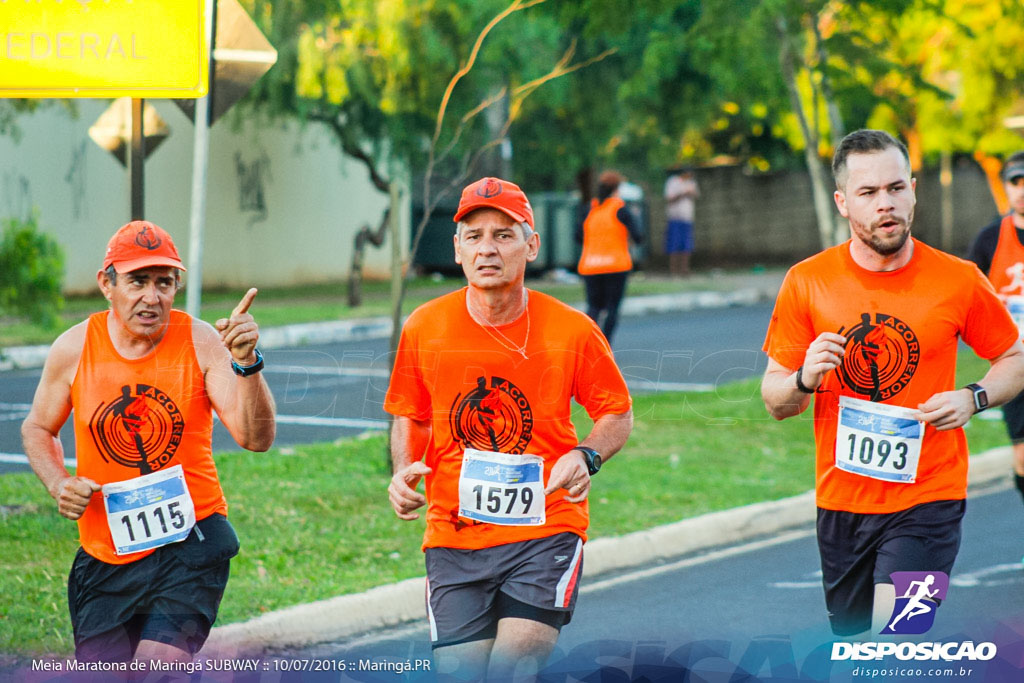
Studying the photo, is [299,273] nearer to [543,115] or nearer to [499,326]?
[543,115]

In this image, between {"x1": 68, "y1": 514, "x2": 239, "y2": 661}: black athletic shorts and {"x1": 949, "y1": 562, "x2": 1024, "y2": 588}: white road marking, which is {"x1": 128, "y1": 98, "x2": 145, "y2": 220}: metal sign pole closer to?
{"x1": 68, "y1": 514, "x2": 239, "y2": 661}: black athletic shorts

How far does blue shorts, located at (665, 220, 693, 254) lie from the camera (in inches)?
1078

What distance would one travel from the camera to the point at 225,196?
23.8 m

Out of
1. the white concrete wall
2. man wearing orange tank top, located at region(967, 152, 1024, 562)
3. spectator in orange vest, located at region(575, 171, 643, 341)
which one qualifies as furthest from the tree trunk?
man wearing orange tank top, located at region(967, 152, 1024, 562)

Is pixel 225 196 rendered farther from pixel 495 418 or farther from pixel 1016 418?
pixel 495 418

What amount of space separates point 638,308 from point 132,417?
57.3ft

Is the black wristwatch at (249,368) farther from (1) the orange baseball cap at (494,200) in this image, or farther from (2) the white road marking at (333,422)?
(2) the white road marking at (333,422)

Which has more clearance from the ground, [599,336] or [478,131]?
[478,131]

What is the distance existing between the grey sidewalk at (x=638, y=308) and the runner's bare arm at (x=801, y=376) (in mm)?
5685

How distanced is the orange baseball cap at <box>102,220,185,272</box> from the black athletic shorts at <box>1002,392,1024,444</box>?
4.25 meters

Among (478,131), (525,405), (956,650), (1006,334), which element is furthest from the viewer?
(478,131)

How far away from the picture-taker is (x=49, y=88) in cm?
526

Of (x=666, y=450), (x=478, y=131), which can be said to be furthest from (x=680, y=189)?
(x=666, y=450)

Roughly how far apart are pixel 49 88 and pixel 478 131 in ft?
45.4
